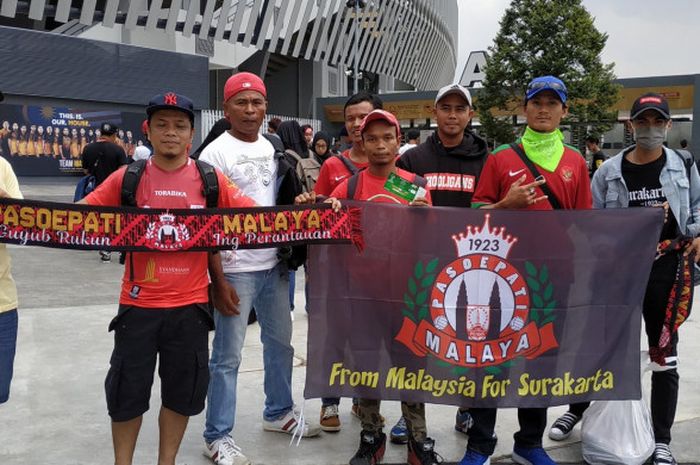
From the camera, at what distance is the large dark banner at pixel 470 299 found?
11.1ft

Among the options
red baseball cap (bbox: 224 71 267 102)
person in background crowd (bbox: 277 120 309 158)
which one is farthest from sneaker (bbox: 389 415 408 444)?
person in background crowd (bbox: 277 120 309 158)

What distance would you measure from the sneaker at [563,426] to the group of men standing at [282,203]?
16mm

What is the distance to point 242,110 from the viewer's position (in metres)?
3.63

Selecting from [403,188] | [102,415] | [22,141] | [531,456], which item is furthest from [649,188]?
[22,141]

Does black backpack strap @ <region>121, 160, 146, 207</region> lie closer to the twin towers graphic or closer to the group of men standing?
the group of men standing

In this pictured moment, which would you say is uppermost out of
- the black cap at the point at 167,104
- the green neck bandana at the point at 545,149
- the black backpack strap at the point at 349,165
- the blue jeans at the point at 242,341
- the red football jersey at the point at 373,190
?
the black cap at the point at 167,104

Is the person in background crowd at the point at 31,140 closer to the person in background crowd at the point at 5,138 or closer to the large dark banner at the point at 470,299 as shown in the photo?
the person in background crowd at the point at 5,138

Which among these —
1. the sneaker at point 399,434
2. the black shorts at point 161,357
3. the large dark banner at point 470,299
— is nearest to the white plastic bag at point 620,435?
the large dark banner at point 470,299

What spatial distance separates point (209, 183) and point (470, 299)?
4.66 ft

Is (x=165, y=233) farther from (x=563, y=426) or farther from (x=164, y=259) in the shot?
(x=563, y=426)

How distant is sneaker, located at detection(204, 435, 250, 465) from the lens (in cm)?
356

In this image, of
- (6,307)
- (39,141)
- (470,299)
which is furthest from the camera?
(39,141)

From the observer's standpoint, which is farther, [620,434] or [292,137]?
[292,137]

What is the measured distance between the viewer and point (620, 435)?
3635mm
